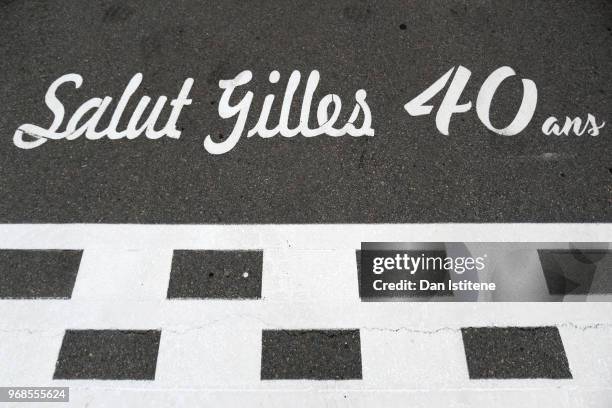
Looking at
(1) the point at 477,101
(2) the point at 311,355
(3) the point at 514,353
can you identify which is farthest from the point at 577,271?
(2) the point at 311,355

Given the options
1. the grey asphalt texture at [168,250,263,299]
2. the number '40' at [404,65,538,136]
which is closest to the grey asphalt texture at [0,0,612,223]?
the number '40' at [404,65,538,136]

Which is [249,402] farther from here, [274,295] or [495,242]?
[495,242]

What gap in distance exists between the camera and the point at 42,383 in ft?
8.30

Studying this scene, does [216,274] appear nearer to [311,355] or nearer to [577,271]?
[311,355]

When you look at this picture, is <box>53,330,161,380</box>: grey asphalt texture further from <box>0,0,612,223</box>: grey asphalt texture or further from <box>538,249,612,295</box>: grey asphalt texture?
<box>538,249,612,295</box>: grey asphalt texture

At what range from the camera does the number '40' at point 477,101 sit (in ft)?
11.0

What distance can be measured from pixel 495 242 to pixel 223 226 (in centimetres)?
188

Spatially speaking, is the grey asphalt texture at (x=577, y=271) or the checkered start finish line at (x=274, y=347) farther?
the grey asphalt texture at (x=577, y=271)

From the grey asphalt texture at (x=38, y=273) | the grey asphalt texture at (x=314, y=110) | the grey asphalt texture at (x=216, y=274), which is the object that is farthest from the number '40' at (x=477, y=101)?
the grey asphalt texture at (x=38, y=273)

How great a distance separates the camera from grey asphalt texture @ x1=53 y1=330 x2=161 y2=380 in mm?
2551

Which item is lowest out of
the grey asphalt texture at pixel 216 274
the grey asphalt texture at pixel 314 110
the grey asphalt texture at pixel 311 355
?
the grey asphalt texture at pixel 311 355

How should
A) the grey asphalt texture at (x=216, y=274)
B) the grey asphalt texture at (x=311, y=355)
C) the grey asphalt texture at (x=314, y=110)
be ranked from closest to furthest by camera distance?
the grey asphalt texture at (x=311, y=355) < the grey asphalt texture at (x=216, y=274) < the grey asphalt texture at (x=314, y=110)

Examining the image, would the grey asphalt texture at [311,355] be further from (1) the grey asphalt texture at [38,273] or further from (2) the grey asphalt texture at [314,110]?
(1) the grey asphalt texture at [38,273]

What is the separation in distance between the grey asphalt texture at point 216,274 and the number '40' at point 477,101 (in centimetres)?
175
